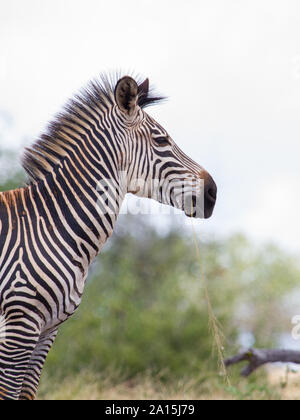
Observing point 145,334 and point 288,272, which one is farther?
point 288,272

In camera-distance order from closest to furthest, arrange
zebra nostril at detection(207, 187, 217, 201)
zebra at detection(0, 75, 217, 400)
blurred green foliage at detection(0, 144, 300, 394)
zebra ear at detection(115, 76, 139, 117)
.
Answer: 1. zebra at detection(0, 75, 217, 400)
2. zebra ear at detection(115, 76, 139, 117)
3. zebra nostril at detection(207, 187, 217, 201)
4. blurred green foliage at detection(0, 144, 300, 394)

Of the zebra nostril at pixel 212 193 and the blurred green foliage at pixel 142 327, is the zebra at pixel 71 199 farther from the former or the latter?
the blurred green foliage at pixel 142 327

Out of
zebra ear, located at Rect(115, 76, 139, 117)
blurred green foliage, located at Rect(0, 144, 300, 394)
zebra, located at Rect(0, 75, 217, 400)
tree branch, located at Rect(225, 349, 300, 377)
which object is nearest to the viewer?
zebra, located at Rect(0, 75, 217, 400)

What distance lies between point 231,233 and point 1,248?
3709 cm

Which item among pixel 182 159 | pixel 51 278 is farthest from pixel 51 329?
pixel 182 159

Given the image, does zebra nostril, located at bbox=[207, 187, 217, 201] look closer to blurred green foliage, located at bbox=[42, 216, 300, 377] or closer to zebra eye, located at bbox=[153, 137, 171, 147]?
zebra eye, located at bbox=[153, 137, 171, 147]

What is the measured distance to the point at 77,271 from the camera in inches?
158

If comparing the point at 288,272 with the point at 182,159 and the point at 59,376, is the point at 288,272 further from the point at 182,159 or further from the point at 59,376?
the point at 182,159

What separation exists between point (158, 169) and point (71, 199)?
2.47 feet

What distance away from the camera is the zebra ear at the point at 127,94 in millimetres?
4194

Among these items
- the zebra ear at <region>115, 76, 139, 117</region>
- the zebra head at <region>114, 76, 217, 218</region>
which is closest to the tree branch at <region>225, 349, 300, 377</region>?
the zebra head at <region>114, 76, 217, 218</region>

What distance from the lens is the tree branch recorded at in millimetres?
6133

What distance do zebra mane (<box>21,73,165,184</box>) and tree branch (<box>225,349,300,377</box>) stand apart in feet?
10.7

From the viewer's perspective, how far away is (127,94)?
14.1 feet
